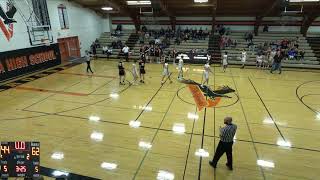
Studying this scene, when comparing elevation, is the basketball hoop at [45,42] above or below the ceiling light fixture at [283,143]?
above

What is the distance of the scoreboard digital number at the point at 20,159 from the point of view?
4113 mm

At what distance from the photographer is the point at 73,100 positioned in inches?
420

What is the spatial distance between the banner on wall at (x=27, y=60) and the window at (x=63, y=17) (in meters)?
1.96

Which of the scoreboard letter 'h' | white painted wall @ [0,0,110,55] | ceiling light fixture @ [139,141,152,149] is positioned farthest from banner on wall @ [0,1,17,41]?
the scoreboard letter 'h'

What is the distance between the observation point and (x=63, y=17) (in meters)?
19.0

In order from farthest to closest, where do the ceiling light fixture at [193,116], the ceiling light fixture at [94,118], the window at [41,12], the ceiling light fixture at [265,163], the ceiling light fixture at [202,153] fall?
the window at [41,12] < the ceiling light fixture at [193,116] < the ceiling light fixture at [94,118] < the ceiling light fixture at [202,153] < the ceiling light fixture at [265,163]

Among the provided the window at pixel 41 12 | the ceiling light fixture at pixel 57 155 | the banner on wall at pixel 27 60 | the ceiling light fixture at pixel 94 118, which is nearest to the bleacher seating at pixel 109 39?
the banner on wall at pixel 27 60

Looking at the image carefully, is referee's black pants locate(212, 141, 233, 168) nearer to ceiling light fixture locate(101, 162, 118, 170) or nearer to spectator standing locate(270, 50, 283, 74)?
ceiling light fixture locate(101, 162, 118, 170)

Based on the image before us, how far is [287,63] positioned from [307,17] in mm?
4655

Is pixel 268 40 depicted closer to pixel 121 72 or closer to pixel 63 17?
pixel 121 72

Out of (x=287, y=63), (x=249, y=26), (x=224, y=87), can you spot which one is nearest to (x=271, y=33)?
(x=249, y=26)

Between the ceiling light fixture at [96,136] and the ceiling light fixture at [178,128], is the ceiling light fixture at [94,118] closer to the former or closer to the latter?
the ceiling light fixture at [96,136]

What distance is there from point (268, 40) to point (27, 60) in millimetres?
19370

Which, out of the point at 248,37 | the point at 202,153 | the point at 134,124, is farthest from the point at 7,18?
the point at 248,37
